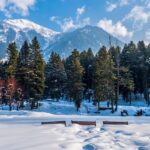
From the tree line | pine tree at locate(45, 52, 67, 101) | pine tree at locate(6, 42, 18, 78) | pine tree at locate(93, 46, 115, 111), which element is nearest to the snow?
the tree line

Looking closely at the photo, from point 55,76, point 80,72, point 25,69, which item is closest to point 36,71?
point 25,69

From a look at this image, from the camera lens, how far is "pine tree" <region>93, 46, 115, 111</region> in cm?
5995

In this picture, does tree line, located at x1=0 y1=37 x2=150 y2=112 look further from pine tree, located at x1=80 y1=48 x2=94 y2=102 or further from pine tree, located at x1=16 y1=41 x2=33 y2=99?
pine tree, located at x1=80 y1=48 x2=94 y2=102

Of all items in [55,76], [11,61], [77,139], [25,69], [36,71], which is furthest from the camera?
[55,76]

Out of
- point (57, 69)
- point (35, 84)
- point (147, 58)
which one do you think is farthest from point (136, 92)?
point (35, 84)

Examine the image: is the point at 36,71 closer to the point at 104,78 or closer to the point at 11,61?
the point at 11,61

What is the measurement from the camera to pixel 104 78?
61.3m

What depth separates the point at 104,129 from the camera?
1841 cm

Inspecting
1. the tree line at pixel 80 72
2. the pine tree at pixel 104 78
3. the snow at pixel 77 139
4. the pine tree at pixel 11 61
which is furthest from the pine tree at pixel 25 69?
the snow at pixel 77 139

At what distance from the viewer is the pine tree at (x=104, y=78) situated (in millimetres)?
59947

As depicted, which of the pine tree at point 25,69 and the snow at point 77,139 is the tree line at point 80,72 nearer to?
the pine tree at point 25,69

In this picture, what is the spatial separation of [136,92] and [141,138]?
6883 centimetres

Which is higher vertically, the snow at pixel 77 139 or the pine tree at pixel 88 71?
the pine tree at pixel 88 71

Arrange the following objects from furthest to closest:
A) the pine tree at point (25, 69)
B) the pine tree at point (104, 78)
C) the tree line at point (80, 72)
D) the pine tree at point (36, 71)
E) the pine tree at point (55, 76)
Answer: the pine tree at point (55, 76) < the pine tree at point (36, 71) < the pine tree at point (25, 69) < the tree line at point (80, 72) < the pine tree at point (104, 78)
